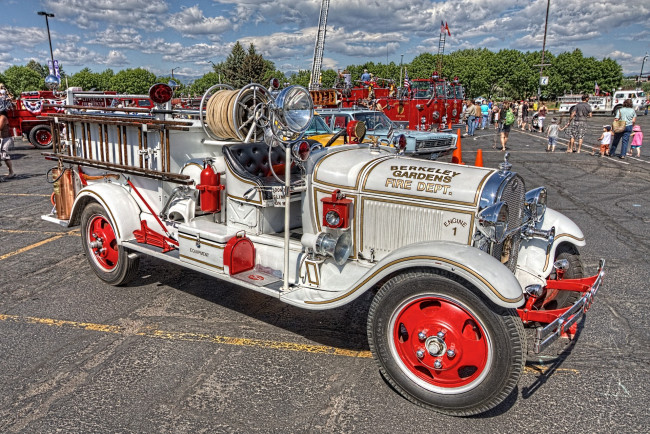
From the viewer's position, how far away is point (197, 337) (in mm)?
4188

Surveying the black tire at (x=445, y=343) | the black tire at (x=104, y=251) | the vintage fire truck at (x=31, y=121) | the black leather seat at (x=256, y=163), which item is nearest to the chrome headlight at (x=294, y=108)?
the black leather seat at (x=256, y=163)

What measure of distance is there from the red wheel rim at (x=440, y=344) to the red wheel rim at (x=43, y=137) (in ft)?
60.1

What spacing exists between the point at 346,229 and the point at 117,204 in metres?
2.57

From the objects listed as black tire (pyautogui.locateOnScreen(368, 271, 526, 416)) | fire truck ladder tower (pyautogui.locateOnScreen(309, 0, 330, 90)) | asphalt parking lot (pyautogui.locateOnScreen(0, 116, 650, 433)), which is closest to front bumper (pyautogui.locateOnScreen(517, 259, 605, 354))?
black tire (pyautogui.locateOnScreen(368, 271, 526, 416))

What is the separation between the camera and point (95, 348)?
3990 millimetres

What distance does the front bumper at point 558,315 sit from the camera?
2959mm

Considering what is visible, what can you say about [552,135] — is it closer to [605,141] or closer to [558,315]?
[605,141]

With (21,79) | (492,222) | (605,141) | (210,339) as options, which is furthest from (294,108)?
(21,79)

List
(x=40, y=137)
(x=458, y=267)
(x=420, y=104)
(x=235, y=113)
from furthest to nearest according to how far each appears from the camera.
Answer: (x=420, y=104) < (x=40, y=137) < (x=235, y=113) < (x=458, y=267)

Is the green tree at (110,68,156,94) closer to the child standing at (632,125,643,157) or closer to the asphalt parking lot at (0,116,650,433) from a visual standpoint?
the child standing at (632,125,643,157)

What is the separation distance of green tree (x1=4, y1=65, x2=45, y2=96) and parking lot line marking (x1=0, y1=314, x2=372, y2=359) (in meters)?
92.6

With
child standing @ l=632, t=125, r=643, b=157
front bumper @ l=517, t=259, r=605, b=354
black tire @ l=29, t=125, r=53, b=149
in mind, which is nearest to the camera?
front bumper @ l=517, t=259, r=605, b=354

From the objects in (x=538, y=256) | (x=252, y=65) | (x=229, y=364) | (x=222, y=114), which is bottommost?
(x=229, y=364)

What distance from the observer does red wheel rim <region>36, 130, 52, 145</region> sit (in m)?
17.8
